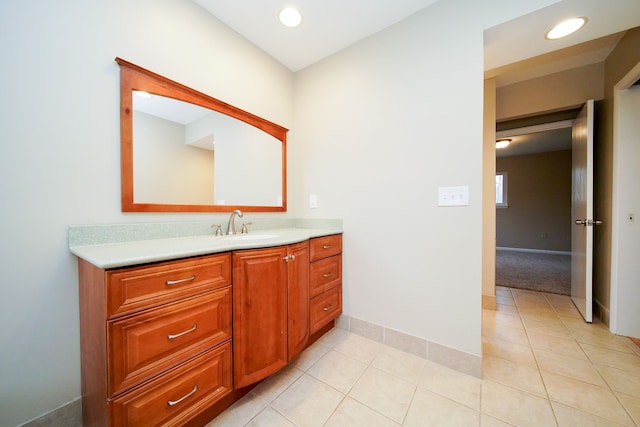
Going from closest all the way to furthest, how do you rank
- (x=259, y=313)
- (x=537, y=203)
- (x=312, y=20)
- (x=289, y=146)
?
(x=259, y=313) → (x=312, y=20) → (x=289, y=146) → (x=537, y=203)

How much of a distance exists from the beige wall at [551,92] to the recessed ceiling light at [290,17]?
243 centimetres

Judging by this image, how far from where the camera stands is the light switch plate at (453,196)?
4.66ft

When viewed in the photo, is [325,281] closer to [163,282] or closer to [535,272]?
[163,282]

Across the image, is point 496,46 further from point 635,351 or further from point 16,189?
point 16,189

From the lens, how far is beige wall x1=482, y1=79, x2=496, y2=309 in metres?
2.24

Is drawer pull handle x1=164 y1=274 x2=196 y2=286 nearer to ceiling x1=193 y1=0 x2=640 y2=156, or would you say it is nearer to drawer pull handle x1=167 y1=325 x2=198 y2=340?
drawer pull handle x1=167 y1=325 x2=198 y2=340

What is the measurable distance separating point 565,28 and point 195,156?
249cm

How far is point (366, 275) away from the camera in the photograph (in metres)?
1.85

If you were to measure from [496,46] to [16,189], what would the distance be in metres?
2.79

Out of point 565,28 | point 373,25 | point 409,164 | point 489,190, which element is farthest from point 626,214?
point 373,25

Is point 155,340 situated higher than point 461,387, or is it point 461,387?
point 155,340

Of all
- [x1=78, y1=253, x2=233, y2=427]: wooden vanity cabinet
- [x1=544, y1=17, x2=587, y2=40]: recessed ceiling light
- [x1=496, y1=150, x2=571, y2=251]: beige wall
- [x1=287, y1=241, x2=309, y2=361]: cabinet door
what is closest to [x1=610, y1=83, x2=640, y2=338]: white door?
[x1=544, y1=17, x2=587, y2=40]: recessed ceiling light

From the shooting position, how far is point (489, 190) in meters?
2.34

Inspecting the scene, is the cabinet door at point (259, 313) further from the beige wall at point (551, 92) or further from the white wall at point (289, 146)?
the beige wall at point (551, 92)
